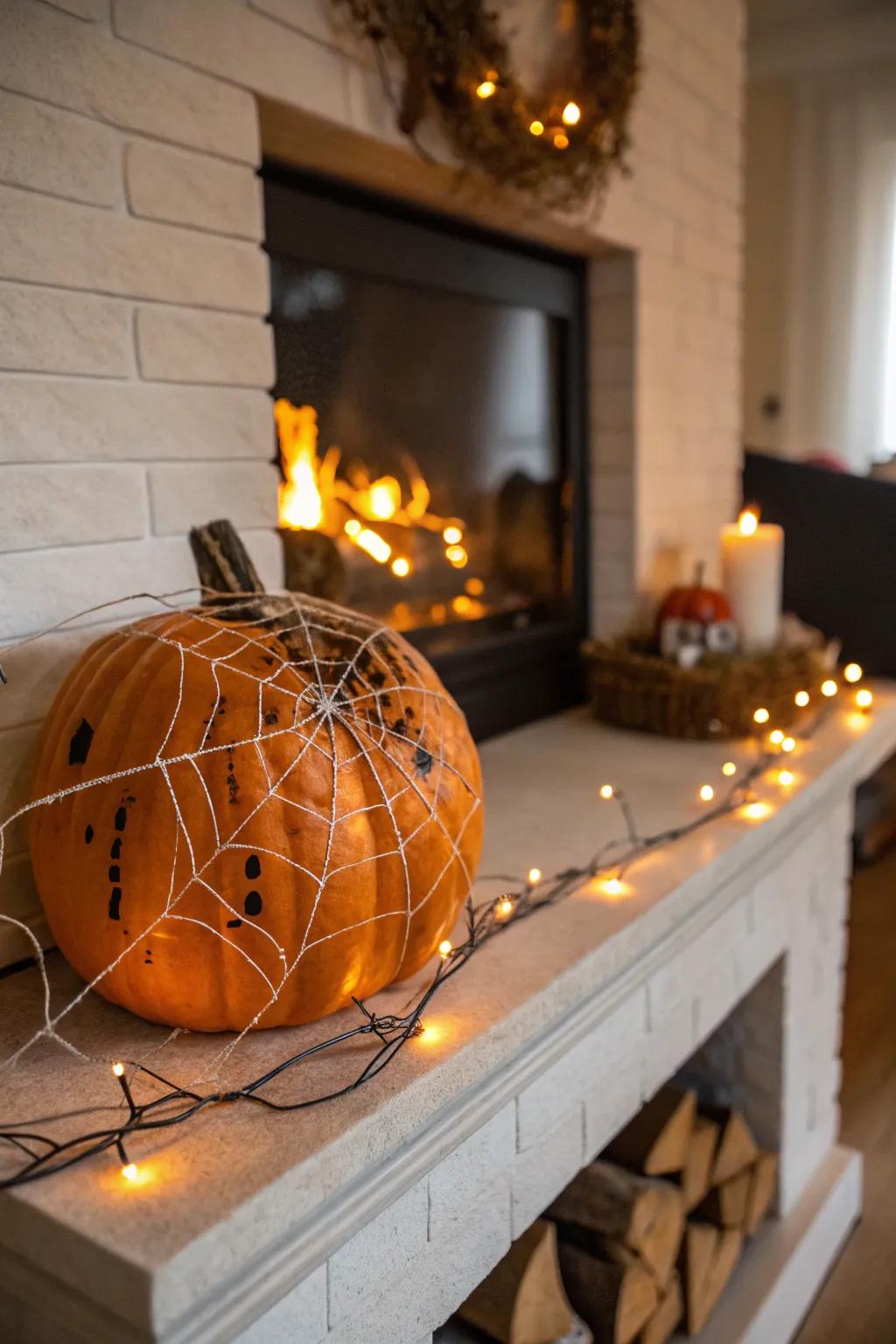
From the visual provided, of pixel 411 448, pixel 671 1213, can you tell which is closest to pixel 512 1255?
pixel 671 1213

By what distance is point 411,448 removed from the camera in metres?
1.62

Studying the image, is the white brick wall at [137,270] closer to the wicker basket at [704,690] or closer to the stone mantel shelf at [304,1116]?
the stone mantel shelf at [304,1116]

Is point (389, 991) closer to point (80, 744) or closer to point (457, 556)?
point (80, 744)

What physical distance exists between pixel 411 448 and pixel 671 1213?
3.61 feet

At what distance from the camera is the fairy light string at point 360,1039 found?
25.9 inches

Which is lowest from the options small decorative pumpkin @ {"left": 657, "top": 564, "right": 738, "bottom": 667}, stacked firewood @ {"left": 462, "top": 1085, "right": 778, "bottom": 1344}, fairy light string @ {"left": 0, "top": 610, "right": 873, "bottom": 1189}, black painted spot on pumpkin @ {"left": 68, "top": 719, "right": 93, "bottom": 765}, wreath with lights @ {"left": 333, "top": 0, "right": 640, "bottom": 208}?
stacked firewood @ {"left": 462, "top": 1085, "right": 778, "bottom": 1344}

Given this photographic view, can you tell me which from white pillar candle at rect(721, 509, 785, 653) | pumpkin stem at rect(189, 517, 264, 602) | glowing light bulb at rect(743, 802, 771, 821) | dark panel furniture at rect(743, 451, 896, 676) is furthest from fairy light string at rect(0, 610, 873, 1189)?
dark panel furniture at rect(743, 451, 896, 676)

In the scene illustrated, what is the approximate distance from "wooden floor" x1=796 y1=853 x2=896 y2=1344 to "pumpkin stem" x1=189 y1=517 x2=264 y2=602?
51.3 inches

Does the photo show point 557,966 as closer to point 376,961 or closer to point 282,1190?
point 376,961

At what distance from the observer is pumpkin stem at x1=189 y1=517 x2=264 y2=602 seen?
0.92 metres

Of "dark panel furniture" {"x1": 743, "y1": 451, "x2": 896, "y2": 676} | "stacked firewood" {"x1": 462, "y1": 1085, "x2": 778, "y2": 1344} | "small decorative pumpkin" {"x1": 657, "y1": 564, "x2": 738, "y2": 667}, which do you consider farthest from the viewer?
"dark panel furniture" {"x1": 743, "y1": 451, "x2": 896, "y2": 676}

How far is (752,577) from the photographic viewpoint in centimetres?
184

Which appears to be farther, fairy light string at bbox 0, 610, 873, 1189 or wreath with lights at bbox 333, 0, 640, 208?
wreath with lights at bbox 333, 0, 640, 208

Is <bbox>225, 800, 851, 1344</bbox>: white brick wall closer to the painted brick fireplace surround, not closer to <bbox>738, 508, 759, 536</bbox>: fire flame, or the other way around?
the painted brick fireplace surround
